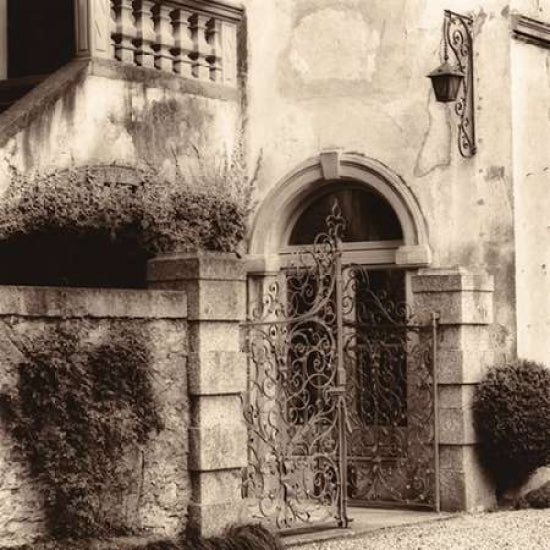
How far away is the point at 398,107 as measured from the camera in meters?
14.2

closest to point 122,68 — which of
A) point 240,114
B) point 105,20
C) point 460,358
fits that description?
point 105,20

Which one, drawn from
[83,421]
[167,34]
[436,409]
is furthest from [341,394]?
[167,34]

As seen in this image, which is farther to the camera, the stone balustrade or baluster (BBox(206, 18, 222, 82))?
baluster (BBox(206, 18, 222, 82))

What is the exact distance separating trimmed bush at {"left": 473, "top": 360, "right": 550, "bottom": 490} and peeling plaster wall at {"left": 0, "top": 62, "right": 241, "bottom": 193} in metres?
3.34

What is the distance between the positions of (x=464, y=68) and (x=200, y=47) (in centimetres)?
239

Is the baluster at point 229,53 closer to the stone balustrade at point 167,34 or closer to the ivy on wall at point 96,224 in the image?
the stone balustrade at point 167,34

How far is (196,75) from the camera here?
14211 mm

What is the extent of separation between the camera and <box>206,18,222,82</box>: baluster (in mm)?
14367

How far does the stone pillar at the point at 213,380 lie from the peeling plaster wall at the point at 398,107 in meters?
3.83

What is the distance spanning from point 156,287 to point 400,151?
13.9 feet

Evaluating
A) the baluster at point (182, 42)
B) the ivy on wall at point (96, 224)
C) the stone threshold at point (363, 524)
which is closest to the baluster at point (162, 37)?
the baluster at point (182, 42)

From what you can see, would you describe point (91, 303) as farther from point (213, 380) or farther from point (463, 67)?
point (463, 67)

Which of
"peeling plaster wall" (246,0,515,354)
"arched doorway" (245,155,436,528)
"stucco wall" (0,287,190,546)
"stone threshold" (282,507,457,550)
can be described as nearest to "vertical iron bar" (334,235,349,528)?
"arched doorway" (245,155,436,528)

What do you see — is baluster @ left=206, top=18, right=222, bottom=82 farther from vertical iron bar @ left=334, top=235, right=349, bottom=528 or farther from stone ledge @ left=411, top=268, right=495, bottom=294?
vertical iron bar @ left=334, top=235, right=349, bottom=528
